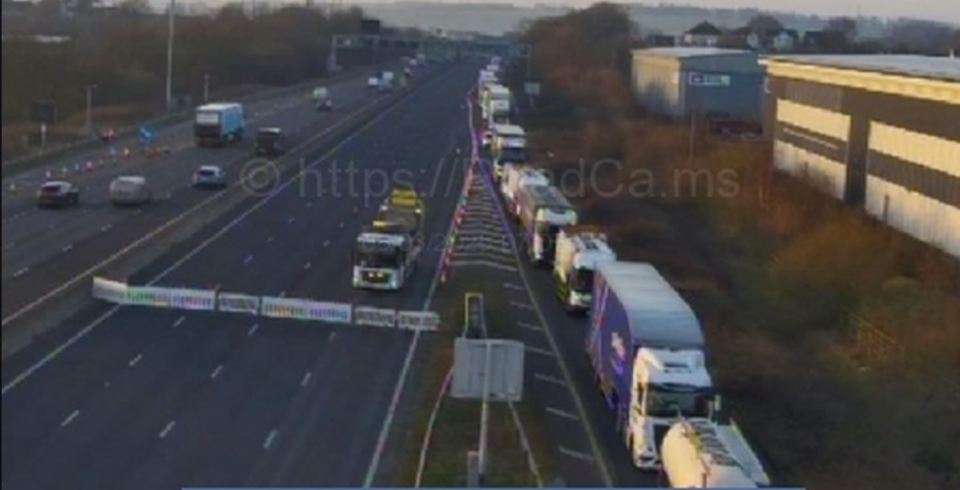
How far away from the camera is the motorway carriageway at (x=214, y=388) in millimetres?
8922

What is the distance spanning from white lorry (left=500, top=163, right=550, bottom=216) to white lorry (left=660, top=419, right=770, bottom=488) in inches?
535

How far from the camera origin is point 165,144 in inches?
1352

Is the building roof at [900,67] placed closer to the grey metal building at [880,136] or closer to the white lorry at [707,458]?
the grey metal building at [880,136]

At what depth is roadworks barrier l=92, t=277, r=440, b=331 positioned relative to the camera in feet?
47.9

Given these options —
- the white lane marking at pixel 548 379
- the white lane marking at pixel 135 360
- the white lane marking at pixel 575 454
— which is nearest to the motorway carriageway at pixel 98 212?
the white lane marking at pixel 135 360

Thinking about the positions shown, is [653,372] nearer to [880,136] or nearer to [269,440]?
[269,440]

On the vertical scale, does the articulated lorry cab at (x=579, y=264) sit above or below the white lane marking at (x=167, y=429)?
above

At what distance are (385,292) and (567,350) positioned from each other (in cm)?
326

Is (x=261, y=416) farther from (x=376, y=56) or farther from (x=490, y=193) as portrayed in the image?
(x=376, y=56)

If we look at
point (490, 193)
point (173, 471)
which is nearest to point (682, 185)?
point (490, 193)

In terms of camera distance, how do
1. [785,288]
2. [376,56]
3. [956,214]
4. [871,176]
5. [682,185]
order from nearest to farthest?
[785,288] < [956,214] < [871,176] < [682,185] < [376,56]

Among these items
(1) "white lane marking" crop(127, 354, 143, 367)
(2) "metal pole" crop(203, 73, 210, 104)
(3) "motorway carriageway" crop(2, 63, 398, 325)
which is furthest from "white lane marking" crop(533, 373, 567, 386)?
(2) "metal pole" crop(203, 73, 210, 104)

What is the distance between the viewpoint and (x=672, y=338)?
10.0 metres

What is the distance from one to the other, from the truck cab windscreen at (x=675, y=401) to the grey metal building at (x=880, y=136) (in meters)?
9.31
